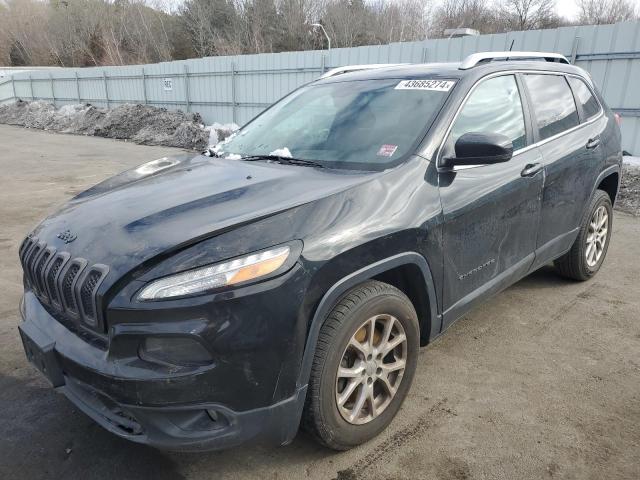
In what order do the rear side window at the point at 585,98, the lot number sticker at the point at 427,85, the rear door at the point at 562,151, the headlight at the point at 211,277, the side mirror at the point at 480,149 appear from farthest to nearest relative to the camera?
the rear side window at the point at 585,98
the rear door at the point at 562,151
the lot number sticker at the point at 427,85
the side mirror at the point at 480,149
the headlight at the point at 211,277

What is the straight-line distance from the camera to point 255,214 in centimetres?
213

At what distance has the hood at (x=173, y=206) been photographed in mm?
2055

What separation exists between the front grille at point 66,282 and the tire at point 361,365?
937 millimetres

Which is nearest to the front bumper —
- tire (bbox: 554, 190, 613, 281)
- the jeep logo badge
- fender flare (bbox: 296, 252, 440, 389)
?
fender flare (bbox: 296, 252, 440, 389)

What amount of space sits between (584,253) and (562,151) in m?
1.13

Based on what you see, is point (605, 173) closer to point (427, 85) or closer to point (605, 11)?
point (427, 85)

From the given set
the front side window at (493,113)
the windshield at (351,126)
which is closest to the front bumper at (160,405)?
the windshield at (351,126)

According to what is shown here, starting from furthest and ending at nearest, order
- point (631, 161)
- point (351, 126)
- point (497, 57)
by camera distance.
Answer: point (631, 161), point (497, 57), point (351, 126)

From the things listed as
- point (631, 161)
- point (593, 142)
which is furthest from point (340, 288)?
point (631, 161)

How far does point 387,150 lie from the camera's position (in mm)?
2725

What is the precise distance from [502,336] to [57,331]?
2870 millimetres

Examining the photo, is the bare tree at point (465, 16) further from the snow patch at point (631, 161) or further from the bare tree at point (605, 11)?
the snow patch at point (631, 161)

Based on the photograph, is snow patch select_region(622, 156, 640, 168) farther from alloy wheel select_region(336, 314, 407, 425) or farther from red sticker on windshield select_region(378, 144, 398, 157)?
alloy wheel select_region(336, 314, 407, 425)

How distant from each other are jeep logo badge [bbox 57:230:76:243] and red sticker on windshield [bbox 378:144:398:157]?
5.23 ft
